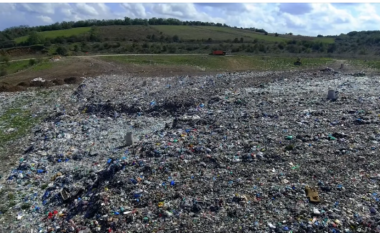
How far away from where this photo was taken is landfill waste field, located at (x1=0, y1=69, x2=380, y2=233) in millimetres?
5652

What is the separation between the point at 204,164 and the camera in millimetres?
7320

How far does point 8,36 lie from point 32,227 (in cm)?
5225

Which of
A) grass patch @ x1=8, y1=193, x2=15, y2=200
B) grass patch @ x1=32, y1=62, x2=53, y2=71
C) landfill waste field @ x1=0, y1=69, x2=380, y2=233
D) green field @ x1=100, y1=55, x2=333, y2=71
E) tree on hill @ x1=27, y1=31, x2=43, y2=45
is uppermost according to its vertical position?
tree on hill @ x1=27, y1=31, x2=43, y2=45

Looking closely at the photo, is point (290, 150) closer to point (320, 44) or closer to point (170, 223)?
point (170, 223)

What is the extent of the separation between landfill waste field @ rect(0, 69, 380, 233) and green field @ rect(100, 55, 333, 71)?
1311 centimetres

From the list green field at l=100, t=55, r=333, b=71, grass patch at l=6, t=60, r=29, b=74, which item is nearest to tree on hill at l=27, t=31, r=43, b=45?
grass patch at l=6, t=60, r=29, b=74

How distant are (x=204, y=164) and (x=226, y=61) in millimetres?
21997

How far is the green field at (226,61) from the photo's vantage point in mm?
26734

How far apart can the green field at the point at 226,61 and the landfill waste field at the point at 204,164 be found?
1311 centimetres

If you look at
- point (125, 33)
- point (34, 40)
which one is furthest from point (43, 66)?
point (125, 33)

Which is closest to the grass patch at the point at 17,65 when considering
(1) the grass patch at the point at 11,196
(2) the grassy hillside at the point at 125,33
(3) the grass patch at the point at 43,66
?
(3) the grass patch at the point at 43,66

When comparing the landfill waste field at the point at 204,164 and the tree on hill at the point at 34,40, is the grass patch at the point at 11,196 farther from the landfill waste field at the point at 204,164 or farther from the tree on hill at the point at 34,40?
the tree on hill at the point at 34,40

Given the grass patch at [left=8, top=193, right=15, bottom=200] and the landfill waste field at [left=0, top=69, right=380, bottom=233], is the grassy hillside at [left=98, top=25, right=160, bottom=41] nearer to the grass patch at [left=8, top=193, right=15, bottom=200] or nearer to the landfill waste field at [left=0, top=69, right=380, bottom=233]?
the landfill waste field at [left=0, top=69, right=380, bottom=233]

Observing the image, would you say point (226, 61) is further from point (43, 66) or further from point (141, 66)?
point (43, 66)
